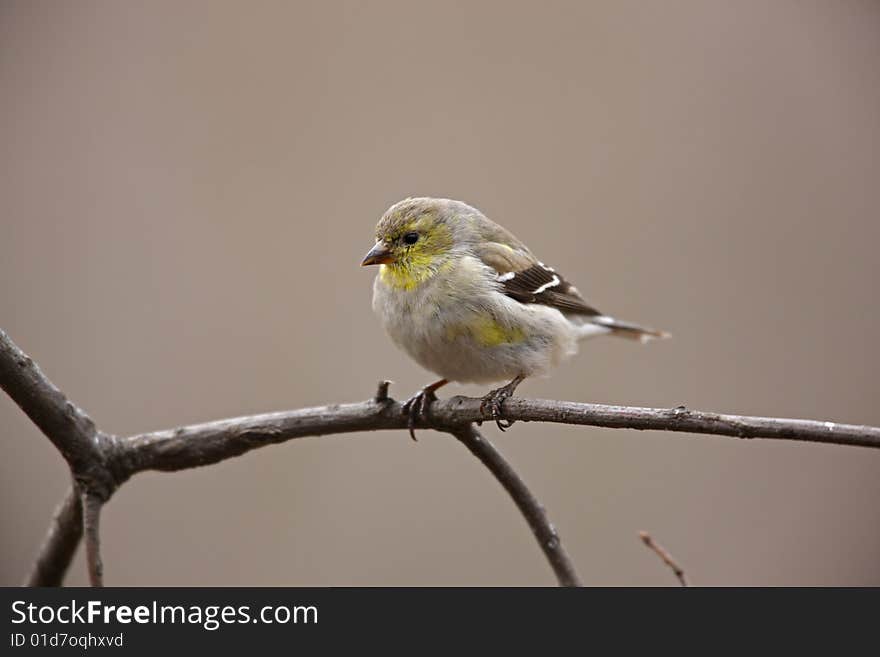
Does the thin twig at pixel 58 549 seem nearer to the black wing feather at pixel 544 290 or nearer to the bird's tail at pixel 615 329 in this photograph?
the black wing feather at pixel 544 290

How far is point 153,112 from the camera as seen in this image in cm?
518

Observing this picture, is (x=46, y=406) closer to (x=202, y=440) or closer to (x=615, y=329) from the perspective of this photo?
(x=202, y=440)

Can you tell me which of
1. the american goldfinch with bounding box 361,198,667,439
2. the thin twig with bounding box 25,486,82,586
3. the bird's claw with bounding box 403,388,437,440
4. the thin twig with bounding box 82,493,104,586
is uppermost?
the american goldfinch with bounding box 361,198,667,439

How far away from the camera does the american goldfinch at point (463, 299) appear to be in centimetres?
300

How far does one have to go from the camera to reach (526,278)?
339cm

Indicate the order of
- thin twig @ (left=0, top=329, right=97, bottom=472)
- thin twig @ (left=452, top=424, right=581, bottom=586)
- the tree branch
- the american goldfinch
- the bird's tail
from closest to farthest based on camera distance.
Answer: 1. thin twig @ (left=0, top=329, right=97, bottom=472)
2. the tree branch
3. thin twig @ (left=452, top=424, right=581, bottom=586)
4. the american goldfinch
5. the bird's tail

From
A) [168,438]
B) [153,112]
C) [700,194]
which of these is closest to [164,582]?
[168,438]

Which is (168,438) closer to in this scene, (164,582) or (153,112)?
(164,582)

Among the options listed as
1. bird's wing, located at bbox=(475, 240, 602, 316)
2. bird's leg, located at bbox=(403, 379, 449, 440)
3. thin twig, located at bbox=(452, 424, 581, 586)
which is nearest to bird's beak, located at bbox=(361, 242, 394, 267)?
bird's wing, located at bbox=(475, 240, 602, 316)

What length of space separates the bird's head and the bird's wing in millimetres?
148

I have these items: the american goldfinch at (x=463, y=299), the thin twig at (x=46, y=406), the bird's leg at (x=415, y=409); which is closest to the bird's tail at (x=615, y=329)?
the american goldfinch at (x=463, y=299)

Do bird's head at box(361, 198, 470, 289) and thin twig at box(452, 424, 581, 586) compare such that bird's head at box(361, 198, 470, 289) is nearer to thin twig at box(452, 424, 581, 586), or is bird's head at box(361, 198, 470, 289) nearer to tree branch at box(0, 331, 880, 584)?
tree branch at box(0, 331, 880, 584)

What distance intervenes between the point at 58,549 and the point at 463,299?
4.91 feet

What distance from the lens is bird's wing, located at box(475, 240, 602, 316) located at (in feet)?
10.7
